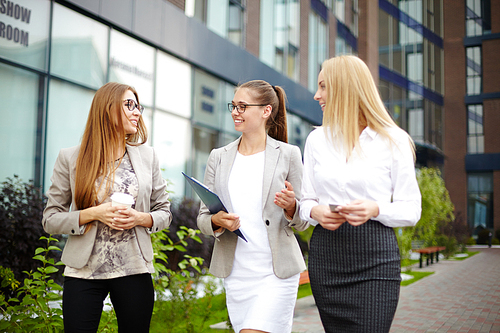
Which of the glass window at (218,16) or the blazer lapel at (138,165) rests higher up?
the glass window at (218,16)

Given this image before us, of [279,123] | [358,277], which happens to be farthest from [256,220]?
[358,277]

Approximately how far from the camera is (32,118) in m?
8.46

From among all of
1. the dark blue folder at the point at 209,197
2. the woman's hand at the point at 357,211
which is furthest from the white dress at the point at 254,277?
the woman's hand at the point at 357,211

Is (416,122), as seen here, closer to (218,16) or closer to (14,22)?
(218,16)

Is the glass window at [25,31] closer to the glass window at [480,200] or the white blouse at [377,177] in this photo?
the white blouse at [377,177]

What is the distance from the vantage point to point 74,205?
288 cm

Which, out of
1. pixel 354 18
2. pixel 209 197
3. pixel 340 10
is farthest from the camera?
pixel 354 18

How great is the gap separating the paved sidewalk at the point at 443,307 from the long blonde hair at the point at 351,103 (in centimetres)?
491

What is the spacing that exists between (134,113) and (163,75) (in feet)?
30.2

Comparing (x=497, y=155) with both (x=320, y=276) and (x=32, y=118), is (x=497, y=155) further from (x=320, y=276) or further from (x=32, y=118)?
(x=320, y=276)

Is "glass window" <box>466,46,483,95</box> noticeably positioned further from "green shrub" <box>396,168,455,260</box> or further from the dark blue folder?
the dark blue folder

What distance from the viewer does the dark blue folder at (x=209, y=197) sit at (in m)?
2.66

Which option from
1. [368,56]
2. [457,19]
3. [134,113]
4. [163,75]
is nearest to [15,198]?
[134,113]

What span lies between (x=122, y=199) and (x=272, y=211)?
0.89 meters
